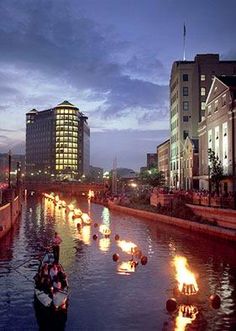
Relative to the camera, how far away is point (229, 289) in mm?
38531

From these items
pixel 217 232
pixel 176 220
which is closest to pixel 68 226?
pixel 176 220

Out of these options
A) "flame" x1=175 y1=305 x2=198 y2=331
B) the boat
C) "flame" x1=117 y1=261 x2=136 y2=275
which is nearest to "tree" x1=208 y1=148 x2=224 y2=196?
"flame" x1=117 y1=261 x2=136 y2=275

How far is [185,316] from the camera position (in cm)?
3067

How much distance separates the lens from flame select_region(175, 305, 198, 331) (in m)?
28.9

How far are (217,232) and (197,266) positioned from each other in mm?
18020

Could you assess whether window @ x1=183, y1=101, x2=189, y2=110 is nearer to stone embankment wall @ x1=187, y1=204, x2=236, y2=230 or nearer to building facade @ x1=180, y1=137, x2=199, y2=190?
building facade @ x1=180, y1=137, x2=199, y2=190

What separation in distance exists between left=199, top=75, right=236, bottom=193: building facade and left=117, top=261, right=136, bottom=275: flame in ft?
163

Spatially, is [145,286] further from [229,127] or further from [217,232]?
[229,127]

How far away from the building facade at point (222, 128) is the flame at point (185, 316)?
211 ft

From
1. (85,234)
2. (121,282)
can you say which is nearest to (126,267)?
(121,282)

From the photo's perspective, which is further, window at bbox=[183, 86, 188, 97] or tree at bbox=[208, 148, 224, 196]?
window at bbox=[183, 86, 188, 97]

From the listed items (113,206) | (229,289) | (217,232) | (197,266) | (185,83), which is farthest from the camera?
(185,83)

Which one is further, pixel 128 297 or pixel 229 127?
pixel 229 127

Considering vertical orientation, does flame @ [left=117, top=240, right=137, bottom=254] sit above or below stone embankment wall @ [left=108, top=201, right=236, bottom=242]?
below
